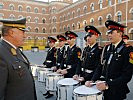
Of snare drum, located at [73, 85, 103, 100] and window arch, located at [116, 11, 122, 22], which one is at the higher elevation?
window arch, located at [116, 11, 122, 22]

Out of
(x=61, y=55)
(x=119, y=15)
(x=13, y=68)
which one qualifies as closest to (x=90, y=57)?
(x=61, y=55)

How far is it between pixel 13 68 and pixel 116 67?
1852mm

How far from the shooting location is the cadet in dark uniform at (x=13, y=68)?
79.4 inches

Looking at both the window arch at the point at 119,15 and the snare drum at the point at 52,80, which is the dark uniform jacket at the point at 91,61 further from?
the window arch at the point at 119,15

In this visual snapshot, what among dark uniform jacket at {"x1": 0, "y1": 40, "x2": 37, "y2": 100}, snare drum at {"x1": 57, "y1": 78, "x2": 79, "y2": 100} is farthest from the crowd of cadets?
dark uniform jacket at {"x1": 0, "y1": 40, "x2": 37, "y2": 100}

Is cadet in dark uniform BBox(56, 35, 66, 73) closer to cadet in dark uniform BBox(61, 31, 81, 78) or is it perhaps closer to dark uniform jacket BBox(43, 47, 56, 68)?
dark uniform jacket BBox(43, 47, 56, 68)

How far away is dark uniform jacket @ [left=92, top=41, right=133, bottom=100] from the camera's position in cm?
304

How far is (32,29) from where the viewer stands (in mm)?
50250

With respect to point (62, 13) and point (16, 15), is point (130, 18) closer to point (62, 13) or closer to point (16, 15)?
point (62, 13)

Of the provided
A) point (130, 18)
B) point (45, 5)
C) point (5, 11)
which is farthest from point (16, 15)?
point (130, 18)

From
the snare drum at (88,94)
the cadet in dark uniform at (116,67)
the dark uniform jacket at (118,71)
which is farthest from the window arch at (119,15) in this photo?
the snare drum at (88,94)

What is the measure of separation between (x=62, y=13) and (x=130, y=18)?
1007 inches

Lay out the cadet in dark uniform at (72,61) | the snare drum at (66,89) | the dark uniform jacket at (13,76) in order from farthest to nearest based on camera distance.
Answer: the cadet in dark uniform at (72,61), the snare drum at (66,89), the dark uniform jacket at (13,76)

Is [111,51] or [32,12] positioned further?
[32,12]
